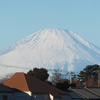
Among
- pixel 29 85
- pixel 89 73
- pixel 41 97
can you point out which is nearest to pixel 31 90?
pixel 29 85

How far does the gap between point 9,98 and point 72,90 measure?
53.4 feet

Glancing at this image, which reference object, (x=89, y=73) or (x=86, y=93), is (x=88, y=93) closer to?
(x=86, y=93)

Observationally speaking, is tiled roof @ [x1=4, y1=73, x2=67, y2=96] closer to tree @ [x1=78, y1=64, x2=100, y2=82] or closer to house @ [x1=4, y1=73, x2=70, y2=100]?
house @ [x1=4, y1=73, x2=70, y2=100]

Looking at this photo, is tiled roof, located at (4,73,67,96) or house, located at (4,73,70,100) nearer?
house, located at (4,73,70,100)

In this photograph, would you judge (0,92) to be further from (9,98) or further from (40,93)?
(40,93)

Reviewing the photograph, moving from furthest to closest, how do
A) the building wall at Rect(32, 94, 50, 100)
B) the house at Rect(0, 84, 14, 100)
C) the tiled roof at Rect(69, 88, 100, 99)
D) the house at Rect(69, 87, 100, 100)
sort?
1. the tiled roof at Rect(69, 88, 100, 99)
2. the house at Rect(69, 87, 100, 100)
3. the building wall at Rect(32, 94, 50, 100)
4. the house at Rect(0, 84, 14, 100)

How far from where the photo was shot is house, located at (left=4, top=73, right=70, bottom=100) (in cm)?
5255

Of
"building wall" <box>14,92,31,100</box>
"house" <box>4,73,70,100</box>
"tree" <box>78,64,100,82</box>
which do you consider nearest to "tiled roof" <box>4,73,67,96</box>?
"house" <box>4,73,70,100</box>

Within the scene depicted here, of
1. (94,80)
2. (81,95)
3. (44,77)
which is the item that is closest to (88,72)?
(94,80)

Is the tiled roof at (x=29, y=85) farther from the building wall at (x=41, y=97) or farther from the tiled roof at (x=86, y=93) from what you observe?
the tiled roof at (x=86, y=93)

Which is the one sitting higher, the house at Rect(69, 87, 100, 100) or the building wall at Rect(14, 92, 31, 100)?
the house at Rect(69, 87, 100, 100)

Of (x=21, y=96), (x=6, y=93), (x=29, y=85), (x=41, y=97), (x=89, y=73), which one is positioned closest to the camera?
(x=6, y=93)

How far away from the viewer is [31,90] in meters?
53.2

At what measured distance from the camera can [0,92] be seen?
Answer: 48688 millimetres
